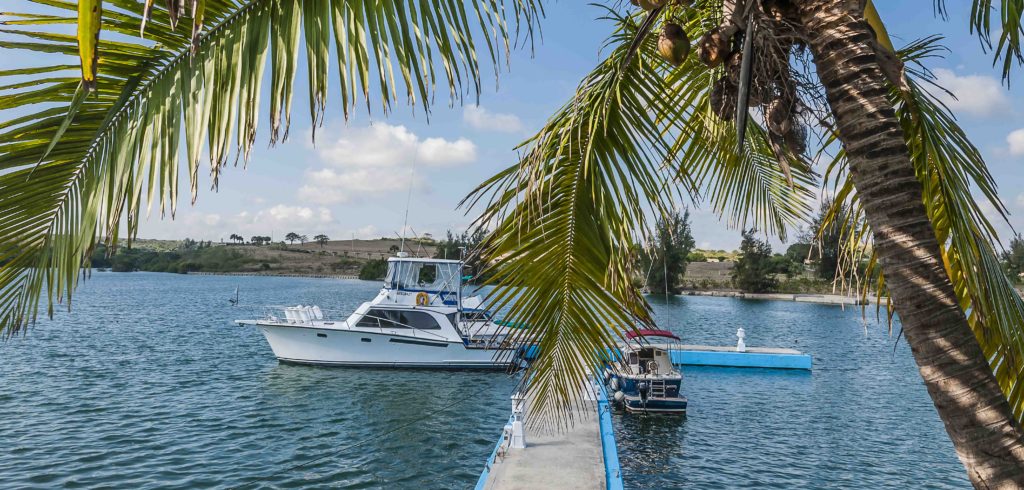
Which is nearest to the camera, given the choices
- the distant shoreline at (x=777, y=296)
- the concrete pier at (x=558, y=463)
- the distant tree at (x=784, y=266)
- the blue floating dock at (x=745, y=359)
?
the concrete pier at (x=558, y=463)

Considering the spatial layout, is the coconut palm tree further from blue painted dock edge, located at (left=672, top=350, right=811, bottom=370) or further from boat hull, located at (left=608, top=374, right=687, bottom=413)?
blue painted dock edge, located at (left=672, top=350, right=811, bottom=370)

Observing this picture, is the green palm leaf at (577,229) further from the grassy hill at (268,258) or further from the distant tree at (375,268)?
the grassy hill at (268,258)

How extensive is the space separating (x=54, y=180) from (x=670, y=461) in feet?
44.7

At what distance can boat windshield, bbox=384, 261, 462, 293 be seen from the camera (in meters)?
22.3

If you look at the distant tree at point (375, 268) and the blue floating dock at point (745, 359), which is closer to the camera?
the blue floating dock at point (745, 359)

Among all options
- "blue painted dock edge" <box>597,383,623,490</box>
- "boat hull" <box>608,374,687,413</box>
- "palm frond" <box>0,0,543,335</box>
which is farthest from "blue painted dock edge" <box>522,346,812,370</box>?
"palm frond" <box>0,0,543,335</box>

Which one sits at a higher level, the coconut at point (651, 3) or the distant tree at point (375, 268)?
the coconut at point (651, 3)

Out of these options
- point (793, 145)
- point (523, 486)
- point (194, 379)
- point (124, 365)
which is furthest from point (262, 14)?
point (124, 365)

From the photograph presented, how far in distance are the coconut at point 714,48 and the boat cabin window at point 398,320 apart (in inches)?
774

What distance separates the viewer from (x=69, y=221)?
1.60 m

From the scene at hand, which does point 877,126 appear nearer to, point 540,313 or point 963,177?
point 963,177

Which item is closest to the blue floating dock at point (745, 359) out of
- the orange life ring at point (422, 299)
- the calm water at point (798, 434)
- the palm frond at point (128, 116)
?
the calm water at point (798, 434)

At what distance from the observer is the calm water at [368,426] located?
39.4 feet

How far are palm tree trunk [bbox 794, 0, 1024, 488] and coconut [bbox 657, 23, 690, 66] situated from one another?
562 mm
